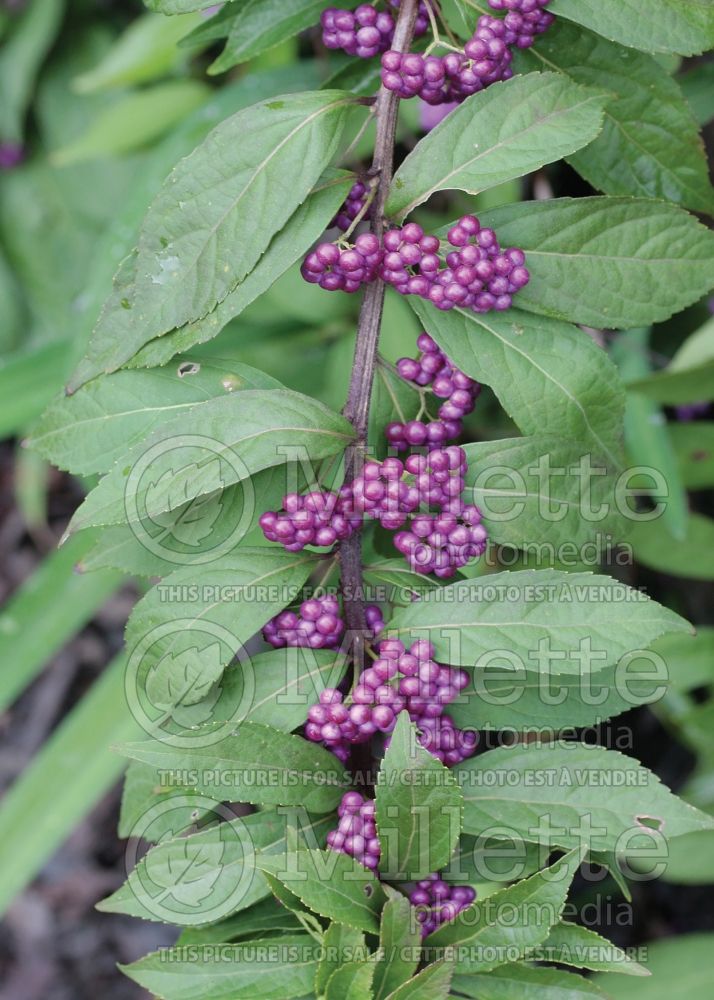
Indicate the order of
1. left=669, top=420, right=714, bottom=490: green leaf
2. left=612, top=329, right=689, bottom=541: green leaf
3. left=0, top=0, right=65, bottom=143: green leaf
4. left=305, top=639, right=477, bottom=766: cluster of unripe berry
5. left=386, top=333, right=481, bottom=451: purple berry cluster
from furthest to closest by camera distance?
left=0, top=0, right=65, bottom=143: green leaf, left=669, top=420, right=714, bottom=490: green leaf, left=612, top=329, right=689, bottom=541: green leaf, left=386, top=333, right=481, bottom=451: purple berry cluster, left=305, top=639, right=477, bottom=766: cluster of unripe berry

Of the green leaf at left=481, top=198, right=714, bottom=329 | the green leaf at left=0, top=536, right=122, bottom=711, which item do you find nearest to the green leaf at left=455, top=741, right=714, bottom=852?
the green leaf at left=481, top=198, right=714, bottom=329

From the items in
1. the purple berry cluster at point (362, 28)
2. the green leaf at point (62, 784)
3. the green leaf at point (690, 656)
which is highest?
the purple berry cluster at point (362, 28)

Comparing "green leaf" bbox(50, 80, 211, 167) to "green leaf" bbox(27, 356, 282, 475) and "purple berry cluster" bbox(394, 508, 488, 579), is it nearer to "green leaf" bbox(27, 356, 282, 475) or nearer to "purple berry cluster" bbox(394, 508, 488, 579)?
"green leaf" bbox(27, 356, 282, 475)

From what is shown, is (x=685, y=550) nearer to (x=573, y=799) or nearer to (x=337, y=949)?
(x=573, y=799)

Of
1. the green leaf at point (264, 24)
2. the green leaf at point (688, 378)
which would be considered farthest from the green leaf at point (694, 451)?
the green leaf at point (264, 24)

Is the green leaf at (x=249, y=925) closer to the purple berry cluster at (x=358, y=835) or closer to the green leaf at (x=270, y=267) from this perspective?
the purple berry cluster at (x=358, y=835)

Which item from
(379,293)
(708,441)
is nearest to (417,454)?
(379,293)

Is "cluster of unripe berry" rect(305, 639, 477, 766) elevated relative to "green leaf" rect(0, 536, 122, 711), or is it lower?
elevated
